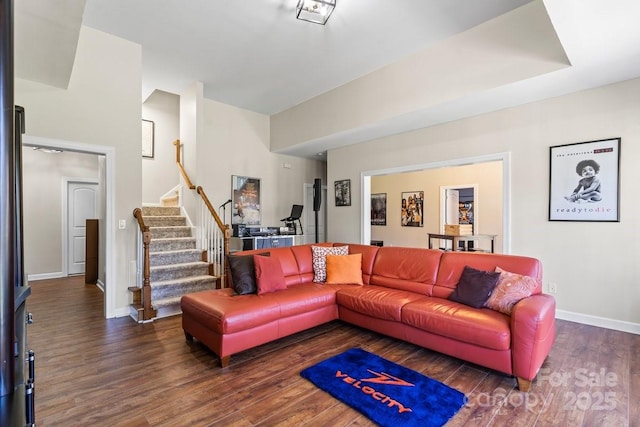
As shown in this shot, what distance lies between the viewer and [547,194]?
395 cm

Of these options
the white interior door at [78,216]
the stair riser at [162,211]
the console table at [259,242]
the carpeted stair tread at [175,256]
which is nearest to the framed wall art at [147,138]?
the white interior door at [78,216]

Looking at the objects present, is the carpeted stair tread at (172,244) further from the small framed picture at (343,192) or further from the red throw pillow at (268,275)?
the small framed picture at (343,192)

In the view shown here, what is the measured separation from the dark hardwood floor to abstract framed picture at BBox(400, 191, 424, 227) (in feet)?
15.1

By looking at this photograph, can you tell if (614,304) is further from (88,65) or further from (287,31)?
(88,65)

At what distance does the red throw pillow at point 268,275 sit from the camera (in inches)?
130

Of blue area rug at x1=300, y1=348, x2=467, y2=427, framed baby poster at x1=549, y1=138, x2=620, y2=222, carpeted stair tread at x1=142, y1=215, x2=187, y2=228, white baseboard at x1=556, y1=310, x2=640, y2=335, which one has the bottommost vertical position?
blue area rug at x1=300, y1=348, x2=467, y2=427

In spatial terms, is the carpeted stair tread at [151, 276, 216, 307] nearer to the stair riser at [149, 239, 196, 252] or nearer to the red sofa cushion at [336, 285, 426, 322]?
the stair riser at [149, 239, 196, 252]

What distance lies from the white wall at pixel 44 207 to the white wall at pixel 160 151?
156cm

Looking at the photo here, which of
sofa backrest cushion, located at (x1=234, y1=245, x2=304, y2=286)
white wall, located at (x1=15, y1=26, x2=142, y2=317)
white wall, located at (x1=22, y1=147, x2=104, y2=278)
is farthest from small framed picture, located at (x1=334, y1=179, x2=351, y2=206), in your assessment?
white wall, located at (x1=22, y1=147, x2=104, y2=278)

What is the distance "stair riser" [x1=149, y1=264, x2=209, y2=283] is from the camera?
14.1ft

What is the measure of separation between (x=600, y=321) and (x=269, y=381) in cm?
380

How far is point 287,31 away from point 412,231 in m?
5.71

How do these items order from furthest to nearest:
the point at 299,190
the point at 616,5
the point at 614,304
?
the point at 299,190, the point at 614,304, the point at 616,5

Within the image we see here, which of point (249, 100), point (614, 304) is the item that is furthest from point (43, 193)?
point (614, 304)
